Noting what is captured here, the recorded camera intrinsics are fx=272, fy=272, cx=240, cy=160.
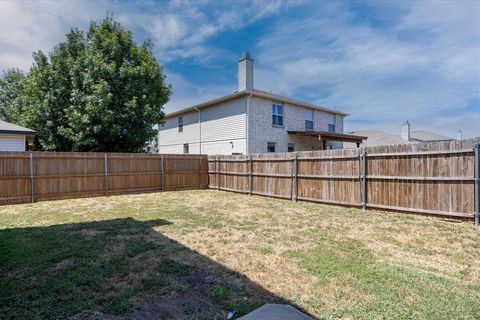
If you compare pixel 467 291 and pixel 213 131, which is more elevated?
pixel 213 131

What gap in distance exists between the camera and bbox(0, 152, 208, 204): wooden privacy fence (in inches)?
389

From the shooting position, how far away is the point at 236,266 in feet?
12.9

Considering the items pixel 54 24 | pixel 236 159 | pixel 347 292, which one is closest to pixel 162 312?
pixel 347 292

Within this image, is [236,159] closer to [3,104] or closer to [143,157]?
[143,157]

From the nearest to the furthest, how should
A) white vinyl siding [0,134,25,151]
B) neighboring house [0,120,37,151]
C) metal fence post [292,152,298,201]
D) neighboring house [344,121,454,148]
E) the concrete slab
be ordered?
the concrete slab → metal fence post [292,152,298,201] → neighboring house [0,120,37,151] → white vinyl siding [0,134,25,151] → neighboring house [344,121,454,148]

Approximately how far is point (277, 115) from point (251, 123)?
2.28 m

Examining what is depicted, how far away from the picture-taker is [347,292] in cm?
313

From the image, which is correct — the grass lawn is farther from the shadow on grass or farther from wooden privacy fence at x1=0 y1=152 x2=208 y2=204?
wooden privacy fence at x1=0 y1=152 x2=208 y2=204

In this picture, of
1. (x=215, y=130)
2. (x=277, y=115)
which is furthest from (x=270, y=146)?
(x=215, y=130)

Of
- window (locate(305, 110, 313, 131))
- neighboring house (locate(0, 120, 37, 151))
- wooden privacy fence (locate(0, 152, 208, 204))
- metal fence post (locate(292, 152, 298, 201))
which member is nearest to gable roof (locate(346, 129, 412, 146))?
window (locate(305, 110, 313, 131))

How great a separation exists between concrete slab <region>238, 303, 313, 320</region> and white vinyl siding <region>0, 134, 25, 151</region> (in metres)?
13.8

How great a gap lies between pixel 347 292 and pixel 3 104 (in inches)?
1365

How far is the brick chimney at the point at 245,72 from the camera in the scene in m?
16.7

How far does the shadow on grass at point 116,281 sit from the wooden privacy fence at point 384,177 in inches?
234
